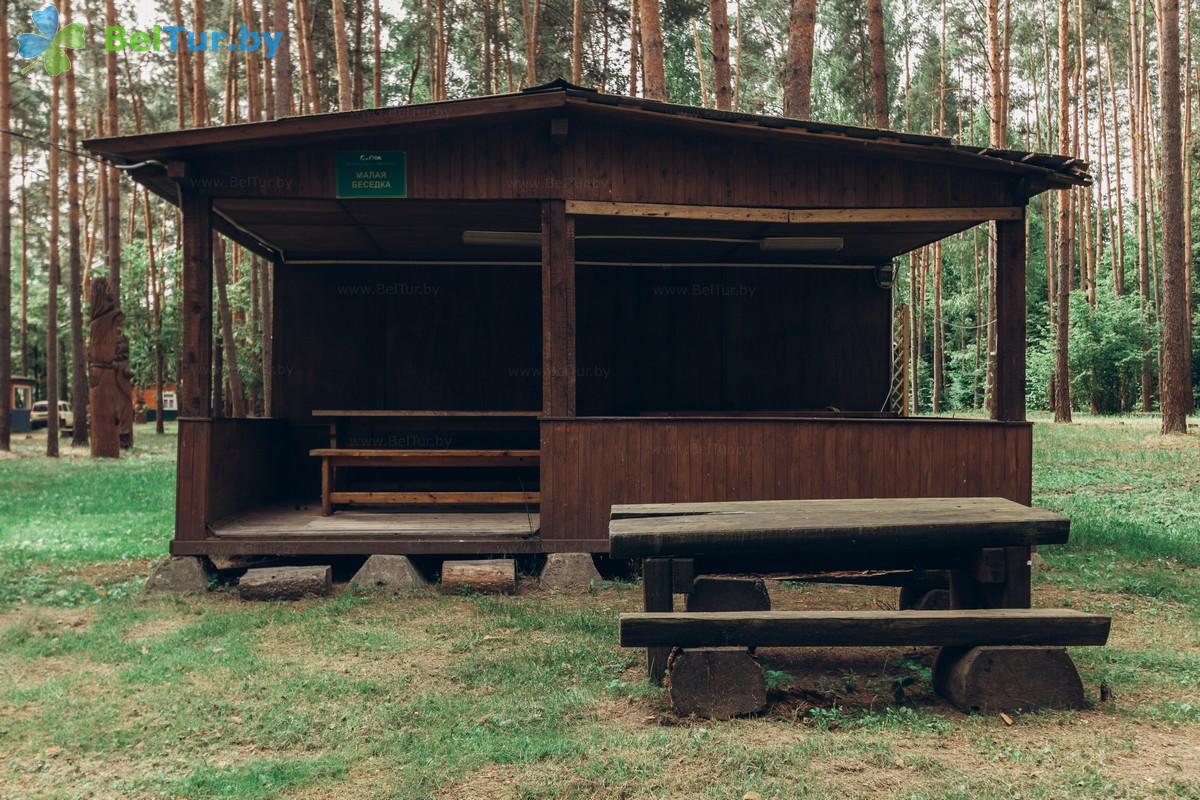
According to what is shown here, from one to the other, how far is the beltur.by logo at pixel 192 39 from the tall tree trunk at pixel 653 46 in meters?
6.86

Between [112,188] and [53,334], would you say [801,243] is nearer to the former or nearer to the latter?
[112,188]

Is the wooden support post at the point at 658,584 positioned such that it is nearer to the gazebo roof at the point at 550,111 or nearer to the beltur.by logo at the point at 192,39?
the gazebo roof at the point at 550,111

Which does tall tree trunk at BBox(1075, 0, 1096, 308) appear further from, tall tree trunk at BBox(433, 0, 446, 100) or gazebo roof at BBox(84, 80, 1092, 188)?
gazebo roof at BBox(84, 80, 1092, 188)

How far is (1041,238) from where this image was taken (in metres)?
43.4

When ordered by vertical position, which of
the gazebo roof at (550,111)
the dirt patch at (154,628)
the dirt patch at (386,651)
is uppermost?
the gazebo roof at (550,111)

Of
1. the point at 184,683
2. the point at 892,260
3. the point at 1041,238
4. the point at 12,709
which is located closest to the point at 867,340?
the point at 892,260

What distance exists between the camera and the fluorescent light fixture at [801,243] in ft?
33.4

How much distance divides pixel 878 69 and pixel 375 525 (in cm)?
Answer: 1086

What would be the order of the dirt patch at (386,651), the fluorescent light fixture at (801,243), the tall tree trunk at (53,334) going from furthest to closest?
1. the tall tree trunk at (53,334)
2. the fluorescent light fixture at (801,243)
3. the dirt patch at (386,651)

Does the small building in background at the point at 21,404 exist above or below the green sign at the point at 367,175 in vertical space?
below

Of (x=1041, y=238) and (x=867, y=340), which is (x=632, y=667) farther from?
(x=1041, y=238)

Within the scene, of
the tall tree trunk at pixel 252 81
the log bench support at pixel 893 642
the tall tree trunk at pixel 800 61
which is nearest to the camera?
the log bench support at pixel 893 642

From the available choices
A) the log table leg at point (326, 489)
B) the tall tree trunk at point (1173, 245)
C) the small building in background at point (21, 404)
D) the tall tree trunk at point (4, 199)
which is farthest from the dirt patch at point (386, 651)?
the small building in background at point (21, 404)

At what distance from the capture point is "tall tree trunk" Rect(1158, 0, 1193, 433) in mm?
16844
